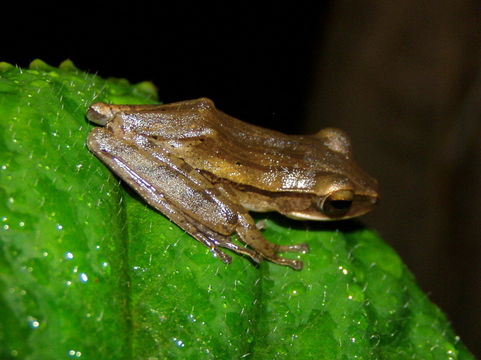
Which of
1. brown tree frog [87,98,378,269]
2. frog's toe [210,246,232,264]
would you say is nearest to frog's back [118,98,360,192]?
brown tree frog [87,98,378,269]

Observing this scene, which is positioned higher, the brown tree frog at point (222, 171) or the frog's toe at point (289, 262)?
the brown tree frog at point (222, 171)

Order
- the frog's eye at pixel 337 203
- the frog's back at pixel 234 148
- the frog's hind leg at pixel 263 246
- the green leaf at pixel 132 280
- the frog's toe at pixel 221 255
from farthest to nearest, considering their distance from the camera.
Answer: the frog's eye at pixel 337 203 → the frog's back at pixel 234 148 → the frog's hind leg at pixel 263 246 → the frog's toe at pixel 221 255 → the green leaf at pixel 132 280

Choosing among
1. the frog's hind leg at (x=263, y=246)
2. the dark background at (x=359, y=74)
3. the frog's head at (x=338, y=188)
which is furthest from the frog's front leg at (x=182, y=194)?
the dark background at (x=359, y=74)

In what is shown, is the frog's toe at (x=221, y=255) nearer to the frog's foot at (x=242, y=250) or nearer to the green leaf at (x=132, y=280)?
the green leaf at (x=132, y=280)

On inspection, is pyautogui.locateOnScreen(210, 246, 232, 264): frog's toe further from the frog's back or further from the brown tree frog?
the frog's back

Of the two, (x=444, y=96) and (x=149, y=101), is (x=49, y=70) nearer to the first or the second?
(x=149, y=101)

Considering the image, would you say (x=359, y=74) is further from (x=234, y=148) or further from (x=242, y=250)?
(x=242, y=250)
